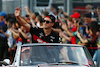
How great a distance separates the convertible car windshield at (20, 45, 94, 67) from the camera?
6188mm

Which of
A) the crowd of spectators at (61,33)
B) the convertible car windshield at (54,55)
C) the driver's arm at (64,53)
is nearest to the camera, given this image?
the convertible car windshield at (54,55)

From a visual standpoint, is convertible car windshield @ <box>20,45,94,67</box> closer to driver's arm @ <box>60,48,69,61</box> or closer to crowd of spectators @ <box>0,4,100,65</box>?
driver's arm @ <box>60,48,69,61</box>

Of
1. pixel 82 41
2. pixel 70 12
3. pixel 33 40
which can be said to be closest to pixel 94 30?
pixel 82 41

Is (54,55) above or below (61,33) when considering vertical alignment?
above

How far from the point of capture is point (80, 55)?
21.6 ft

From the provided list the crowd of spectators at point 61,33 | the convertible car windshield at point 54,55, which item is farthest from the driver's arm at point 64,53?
the crowd of spectators at point 61,33

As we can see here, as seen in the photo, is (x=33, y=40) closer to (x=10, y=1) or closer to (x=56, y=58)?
(x=56, y=58)

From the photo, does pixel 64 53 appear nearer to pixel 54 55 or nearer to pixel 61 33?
pixel 54 55

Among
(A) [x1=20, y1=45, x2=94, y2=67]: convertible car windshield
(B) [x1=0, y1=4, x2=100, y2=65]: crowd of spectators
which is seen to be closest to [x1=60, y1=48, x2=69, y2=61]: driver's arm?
(A) [x1=20, y1=45, x2=94, y2=67]: convertible car windshield

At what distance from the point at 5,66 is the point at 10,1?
35.5 ft

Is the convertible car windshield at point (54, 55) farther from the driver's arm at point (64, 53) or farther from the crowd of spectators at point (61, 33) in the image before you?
the crowd of spectators at point (61, 33)

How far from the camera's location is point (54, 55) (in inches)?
252

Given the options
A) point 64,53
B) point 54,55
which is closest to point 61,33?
point 64,53

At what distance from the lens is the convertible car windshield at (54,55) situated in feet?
20.3
